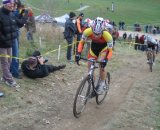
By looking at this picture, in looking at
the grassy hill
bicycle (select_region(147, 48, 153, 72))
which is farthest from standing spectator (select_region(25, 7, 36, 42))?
the grassy hill

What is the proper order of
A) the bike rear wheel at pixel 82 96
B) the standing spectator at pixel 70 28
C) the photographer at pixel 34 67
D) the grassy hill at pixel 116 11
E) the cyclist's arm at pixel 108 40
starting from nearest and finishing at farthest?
the bike rear wheel at pixel 82 96
the cyclist's arm at pixel 108 40
the photographer at pixel 34 67
the standing spectator at pixel 70 28
the grassy hill at pixel 116 11

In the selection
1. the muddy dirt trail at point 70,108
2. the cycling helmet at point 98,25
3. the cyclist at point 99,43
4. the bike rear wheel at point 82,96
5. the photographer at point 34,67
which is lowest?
the muddy dirt trail at point 70,108

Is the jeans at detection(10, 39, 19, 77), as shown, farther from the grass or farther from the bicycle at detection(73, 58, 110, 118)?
the bicycle at detection(73, 58, 110, 118)

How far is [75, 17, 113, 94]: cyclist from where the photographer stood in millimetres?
9250

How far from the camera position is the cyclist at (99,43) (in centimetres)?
925

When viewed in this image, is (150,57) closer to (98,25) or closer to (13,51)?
(13,51)

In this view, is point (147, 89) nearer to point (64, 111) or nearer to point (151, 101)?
point (151, 101)

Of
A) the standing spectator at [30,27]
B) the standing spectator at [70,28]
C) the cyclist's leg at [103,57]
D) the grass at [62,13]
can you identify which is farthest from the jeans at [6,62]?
the standing spectator at [30,27]

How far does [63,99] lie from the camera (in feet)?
34.8

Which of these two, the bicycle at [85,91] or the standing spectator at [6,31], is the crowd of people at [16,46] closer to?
the standing spectator at [6,31]

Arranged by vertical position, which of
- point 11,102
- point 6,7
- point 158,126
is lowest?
point 158,126

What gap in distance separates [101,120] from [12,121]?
2.22 m

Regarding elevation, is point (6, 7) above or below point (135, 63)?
above

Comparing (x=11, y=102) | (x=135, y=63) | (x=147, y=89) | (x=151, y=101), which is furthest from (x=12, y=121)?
(x=135, y=63)
